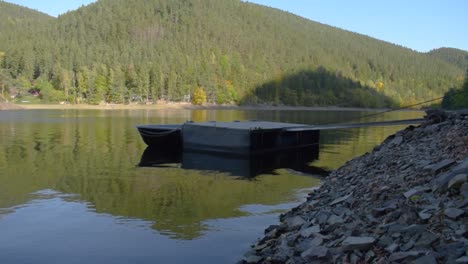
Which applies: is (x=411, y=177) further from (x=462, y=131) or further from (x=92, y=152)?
(x=92, y=152)

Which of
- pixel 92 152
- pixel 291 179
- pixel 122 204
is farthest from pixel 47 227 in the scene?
pixel 92 152

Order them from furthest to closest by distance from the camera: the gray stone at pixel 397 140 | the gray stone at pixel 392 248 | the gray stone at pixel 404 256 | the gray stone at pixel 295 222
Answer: the gray stone at pixel 397 140
the gray stone at pixel 295 222
the gray stone at pixel 392 248
the gray stone at pixel 404 256

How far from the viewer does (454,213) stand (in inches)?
354

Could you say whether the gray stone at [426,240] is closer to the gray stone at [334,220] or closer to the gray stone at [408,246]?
the gray stone at [408,246]

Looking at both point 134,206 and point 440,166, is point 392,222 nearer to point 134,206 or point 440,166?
point 440,166

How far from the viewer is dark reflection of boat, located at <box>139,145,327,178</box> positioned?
2858 cm

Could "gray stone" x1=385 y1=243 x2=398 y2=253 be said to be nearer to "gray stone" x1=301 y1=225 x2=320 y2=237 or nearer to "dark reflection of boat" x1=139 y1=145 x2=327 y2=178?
"gray stone" x1=301 y1=225 x2=320 y2=237

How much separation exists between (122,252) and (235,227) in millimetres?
3876

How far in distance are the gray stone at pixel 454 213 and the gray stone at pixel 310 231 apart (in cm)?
301

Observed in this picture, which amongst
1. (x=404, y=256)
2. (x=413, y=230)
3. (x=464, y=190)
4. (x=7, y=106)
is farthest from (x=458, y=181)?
(x=7, y=106)

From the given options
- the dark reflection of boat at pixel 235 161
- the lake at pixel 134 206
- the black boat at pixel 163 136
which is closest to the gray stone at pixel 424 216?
the lake at pixel 134 206

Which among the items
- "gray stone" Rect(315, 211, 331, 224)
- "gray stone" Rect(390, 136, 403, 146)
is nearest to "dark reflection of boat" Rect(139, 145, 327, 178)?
"gray stone" Rect(390, 136, 403, 146)

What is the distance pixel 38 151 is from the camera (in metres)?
33.9

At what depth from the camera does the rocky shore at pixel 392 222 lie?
838 cm
